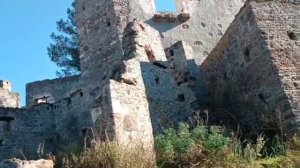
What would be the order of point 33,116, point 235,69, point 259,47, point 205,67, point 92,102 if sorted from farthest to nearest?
1. point 33,116
2. point 205,67
3. point 235,69
4. point 259,47
5. point 92,102

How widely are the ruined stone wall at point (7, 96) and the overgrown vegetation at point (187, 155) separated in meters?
13.3

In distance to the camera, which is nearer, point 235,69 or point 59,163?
point 59,163

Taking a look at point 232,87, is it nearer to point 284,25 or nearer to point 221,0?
point 284,25

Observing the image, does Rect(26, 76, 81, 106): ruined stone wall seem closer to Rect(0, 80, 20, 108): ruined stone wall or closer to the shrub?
Rect(0, 80, 20, 108): ruined stone wall

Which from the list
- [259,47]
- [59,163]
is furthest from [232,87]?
[59,163]

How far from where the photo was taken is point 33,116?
1548cm

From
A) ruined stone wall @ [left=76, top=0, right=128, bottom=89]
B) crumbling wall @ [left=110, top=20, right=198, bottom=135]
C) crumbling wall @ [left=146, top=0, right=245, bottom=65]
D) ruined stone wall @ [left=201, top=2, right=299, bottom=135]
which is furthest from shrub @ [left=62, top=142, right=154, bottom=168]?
crumbling wall @ [left=146, top=0, right=245, bottom=65]

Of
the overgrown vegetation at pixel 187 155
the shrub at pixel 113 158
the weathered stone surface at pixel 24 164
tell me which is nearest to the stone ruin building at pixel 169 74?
the overgrown vegetation at pixel 187 155

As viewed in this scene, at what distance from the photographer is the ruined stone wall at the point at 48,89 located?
20891 mm

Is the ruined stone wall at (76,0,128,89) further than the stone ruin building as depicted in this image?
Yes

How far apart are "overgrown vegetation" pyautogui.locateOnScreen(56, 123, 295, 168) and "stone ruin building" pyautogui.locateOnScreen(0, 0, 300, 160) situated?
440 millimetres

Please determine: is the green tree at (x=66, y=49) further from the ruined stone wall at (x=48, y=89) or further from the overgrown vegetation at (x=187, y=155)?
the overgrown vegetation at (x=187, y=155)

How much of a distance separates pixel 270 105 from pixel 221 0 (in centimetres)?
919

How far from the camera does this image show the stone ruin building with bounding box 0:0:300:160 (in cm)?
890
